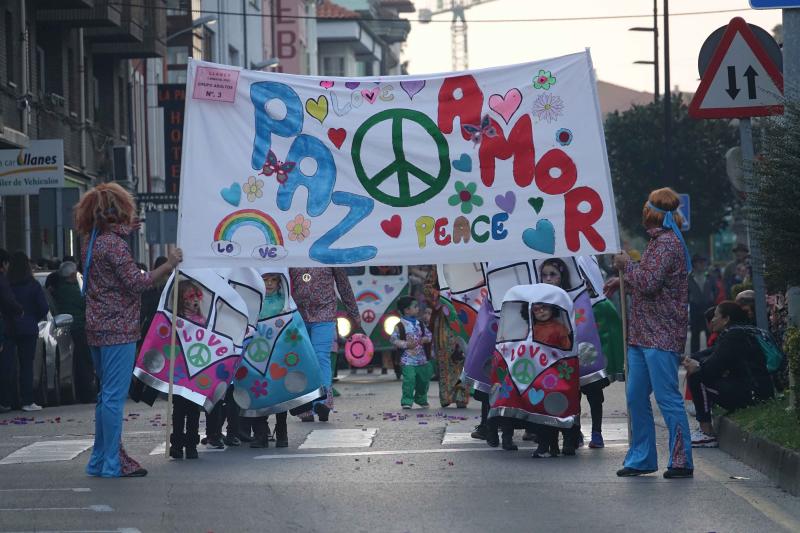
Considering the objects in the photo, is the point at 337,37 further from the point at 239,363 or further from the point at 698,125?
the point at 239,363

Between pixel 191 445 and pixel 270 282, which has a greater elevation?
pixel 270 282

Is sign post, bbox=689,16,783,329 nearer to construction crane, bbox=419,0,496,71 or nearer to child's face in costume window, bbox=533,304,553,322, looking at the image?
child's face in costume window, bbox=533,304,553,322

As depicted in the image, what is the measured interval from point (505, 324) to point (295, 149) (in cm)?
198

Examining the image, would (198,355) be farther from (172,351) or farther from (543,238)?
(543,238)

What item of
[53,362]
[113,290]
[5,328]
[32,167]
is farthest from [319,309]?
[32,167]

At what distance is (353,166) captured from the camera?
1260 centimetres

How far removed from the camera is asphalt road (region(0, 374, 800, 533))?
8.77 metres

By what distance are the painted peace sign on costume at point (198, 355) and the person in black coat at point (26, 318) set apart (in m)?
6.80

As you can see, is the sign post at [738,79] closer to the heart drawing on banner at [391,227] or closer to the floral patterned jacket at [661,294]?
the floral patterned jacket at [661,294]

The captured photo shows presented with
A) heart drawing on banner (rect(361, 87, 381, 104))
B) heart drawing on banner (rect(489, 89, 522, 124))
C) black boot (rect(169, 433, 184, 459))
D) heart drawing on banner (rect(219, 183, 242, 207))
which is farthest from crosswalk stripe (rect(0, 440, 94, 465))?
heart drawing on banner (rect(489, 89, 522, 124))

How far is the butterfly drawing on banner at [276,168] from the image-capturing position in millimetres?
12469

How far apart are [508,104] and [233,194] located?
211cm

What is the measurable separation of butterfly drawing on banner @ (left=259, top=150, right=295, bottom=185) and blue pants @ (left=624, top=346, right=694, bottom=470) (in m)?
3.04

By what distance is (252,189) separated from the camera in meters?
12.4
